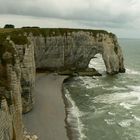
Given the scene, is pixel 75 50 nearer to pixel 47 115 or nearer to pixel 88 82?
pixel 88 82

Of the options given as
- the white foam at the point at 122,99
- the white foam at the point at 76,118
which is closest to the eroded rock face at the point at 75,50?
the white foam at the point at 122,99

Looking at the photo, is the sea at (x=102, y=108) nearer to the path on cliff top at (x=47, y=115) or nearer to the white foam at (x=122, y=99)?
the white foam at (x=122, y=99)

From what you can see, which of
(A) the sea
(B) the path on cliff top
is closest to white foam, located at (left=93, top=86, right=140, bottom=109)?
(A) the sea

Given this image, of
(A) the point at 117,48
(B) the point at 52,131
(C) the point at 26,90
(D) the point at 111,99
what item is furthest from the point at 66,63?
(B) the point at 52,131

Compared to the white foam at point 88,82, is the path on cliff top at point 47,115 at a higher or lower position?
higher

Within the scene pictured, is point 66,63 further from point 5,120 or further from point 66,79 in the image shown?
point 5,120

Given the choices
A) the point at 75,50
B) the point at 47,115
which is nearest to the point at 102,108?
the point at 47,115

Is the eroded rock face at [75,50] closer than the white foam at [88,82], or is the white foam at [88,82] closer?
the white foam at [88,82]
